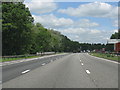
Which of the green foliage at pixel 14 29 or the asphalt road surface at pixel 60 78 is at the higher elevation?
the green foliage at pixel 14 29

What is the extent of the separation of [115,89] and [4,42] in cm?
5634

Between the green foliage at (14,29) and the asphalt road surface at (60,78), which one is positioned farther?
the green foliage at (14,29)

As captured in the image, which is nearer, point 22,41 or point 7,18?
point 7,18

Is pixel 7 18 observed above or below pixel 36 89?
above

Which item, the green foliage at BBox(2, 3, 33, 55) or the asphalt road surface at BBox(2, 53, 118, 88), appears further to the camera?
the green foliage at BBox(2, 3, 33, 55)

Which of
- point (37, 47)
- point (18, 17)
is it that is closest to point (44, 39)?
point (37, 47)

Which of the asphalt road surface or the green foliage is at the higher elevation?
the green foliage

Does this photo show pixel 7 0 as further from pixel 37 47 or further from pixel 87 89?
pixel 87 89

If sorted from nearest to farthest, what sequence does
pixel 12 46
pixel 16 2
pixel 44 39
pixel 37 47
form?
pixel 12 46
pixel 16 2
pixel 37 47
pixel 44 39

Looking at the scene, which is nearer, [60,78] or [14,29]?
[60,78]

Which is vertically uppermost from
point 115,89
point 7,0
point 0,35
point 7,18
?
point 7,0

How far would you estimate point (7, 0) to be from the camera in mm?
66688

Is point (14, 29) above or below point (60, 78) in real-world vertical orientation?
above

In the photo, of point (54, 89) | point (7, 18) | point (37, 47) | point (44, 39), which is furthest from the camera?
point (44, 39)
